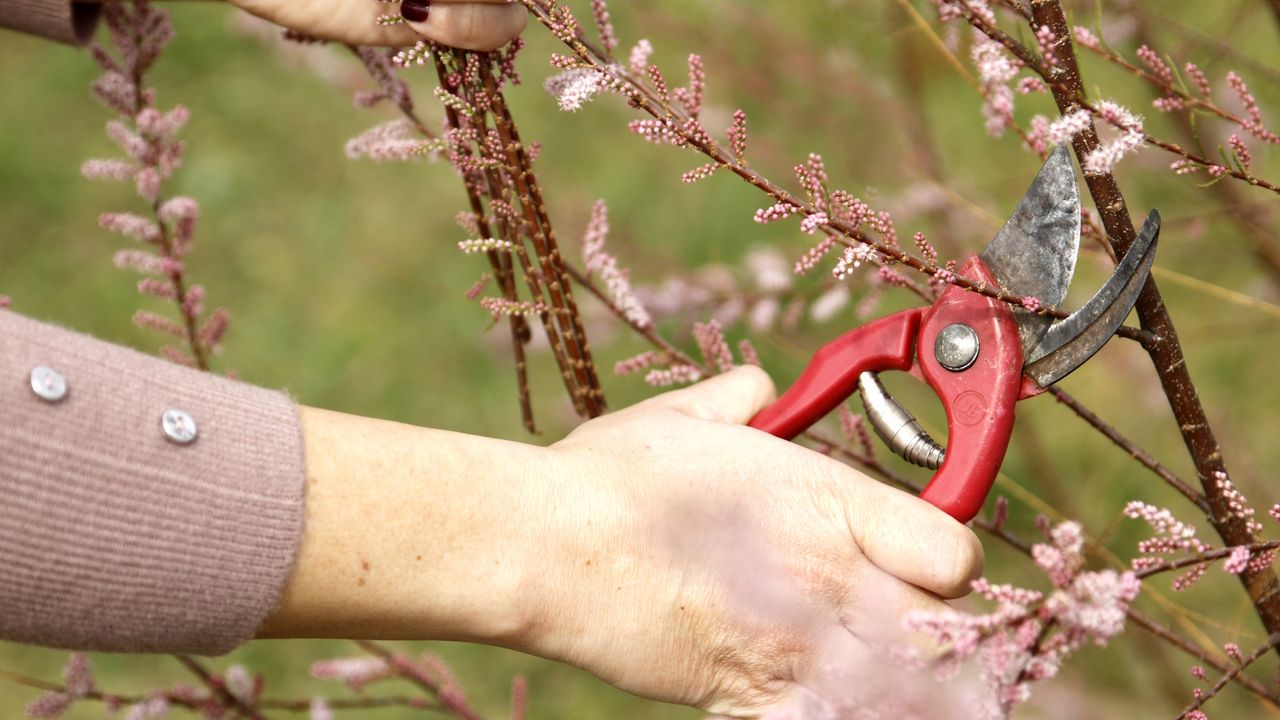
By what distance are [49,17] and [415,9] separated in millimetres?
790

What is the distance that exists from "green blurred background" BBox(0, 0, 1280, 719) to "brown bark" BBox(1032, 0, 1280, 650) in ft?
2.42

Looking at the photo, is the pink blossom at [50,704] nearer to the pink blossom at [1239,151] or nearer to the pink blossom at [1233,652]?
the pink blossom at [1233,652]

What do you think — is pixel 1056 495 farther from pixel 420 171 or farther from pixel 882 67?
pixel 420 171

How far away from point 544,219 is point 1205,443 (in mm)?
738

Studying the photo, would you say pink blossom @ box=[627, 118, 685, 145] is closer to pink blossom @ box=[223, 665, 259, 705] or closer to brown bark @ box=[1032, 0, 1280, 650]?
brown bark @ box=[1032, 0, 1280, 650]

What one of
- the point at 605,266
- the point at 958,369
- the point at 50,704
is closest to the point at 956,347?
the point at 958,369

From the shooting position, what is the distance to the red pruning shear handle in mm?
1170

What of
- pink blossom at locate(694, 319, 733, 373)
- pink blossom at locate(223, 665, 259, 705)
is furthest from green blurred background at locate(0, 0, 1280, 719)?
pink blossom at locate(223, 665, 259, 705)

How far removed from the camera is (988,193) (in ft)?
8.63

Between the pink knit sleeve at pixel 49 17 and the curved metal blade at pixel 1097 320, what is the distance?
4.76ft

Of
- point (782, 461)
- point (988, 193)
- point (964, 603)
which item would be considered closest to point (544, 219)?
point (782, 461)

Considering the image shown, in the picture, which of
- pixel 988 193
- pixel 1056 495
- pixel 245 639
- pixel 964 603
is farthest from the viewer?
pixel 988 193

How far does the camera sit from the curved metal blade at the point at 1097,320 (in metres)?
1.00

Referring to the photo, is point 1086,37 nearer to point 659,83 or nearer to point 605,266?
point 659,83
